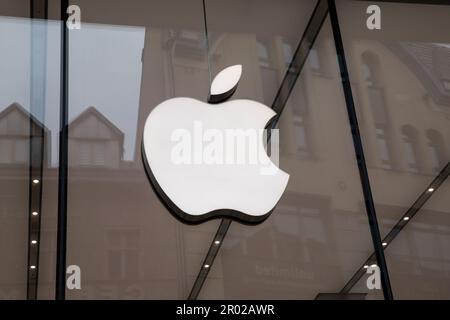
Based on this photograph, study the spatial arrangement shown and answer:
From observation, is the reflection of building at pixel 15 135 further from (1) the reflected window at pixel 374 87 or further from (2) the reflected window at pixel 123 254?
(1) the reflected window at pixel 374 87

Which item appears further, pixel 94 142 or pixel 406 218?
pixel 406 218

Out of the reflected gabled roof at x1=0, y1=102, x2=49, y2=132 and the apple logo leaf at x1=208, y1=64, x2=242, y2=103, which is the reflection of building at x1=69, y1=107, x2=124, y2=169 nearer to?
the reflected gabled roof at x1=0, y1=102, x2=49, y2=132

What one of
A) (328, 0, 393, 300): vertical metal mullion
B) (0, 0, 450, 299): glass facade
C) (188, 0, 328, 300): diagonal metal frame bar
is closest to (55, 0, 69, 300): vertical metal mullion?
(0, 0, 450, 299): glass facade

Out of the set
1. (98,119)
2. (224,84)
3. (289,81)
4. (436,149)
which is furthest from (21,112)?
(436,149)

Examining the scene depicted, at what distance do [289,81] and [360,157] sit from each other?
0.82 meters

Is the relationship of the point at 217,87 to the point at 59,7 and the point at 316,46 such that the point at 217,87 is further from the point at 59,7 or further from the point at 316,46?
the point at 59,7

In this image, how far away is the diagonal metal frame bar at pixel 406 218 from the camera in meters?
5.13

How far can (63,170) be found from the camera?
5.23 m

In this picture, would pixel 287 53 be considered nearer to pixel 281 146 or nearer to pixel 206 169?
pixel 281 146

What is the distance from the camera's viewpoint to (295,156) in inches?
217

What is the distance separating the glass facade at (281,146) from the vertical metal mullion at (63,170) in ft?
0.05

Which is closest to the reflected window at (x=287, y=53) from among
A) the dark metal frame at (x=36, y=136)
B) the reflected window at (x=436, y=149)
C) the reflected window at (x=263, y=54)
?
the reflected window at (x=263, y=54)

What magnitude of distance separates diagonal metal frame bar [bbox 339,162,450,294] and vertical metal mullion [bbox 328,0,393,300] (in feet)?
0.23

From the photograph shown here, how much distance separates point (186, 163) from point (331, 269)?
123cm
